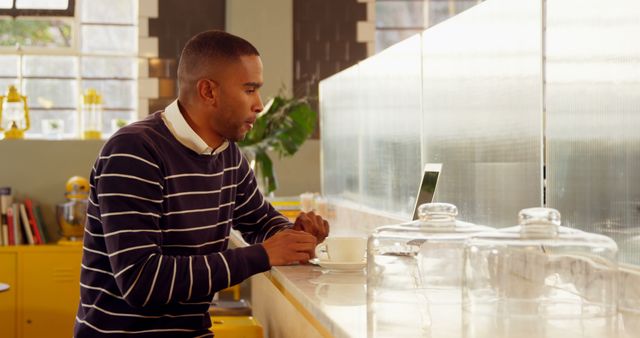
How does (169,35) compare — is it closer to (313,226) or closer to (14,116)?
(14,116)

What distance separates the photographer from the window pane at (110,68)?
664cm

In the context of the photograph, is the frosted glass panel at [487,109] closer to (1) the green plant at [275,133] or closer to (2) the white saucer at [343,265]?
(2) the white saucer at [343,265]

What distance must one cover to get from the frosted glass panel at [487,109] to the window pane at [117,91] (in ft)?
13.8

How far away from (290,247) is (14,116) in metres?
4.68

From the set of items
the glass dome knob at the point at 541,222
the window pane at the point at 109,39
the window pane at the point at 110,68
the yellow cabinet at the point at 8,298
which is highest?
the window pane at the point at 109,39

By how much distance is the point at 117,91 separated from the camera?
6.64m

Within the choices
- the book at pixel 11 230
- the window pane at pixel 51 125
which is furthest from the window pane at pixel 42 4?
the book at pixel 11 230

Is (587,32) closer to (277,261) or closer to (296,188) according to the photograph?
(277,261)

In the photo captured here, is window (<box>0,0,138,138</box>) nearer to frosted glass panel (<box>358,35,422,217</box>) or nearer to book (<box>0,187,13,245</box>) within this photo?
book (<box>0,187,13,245</box>)

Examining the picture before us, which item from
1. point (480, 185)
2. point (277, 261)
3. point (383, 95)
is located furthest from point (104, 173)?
point (383, 95)

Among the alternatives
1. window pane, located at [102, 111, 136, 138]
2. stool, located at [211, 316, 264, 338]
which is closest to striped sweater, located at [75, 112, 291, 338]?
stool, located at [211, 316, 264, 338]

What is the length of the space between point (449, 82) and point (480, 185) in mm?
419

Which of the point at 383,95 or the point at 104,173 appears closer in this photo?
the point at 104,173

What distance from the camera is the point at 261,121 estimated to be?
5.62 metres
